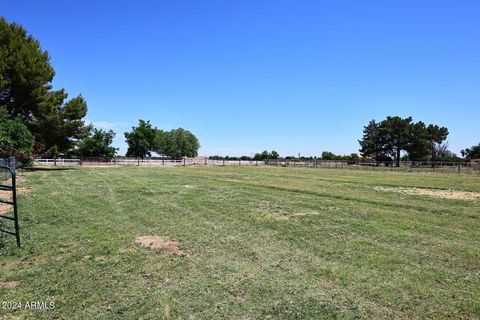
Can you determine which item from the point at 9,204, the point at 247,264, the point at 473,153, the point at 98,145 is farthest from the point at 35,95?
the point at 473,153

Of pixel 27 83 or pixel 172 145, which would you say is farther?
pixel 172 145

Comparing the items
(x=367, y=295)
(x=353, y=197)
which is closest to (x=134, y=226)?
(x=367, y=295)

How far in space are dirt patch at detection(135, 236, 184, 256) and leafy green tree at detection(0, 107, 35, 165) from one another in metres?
21.5

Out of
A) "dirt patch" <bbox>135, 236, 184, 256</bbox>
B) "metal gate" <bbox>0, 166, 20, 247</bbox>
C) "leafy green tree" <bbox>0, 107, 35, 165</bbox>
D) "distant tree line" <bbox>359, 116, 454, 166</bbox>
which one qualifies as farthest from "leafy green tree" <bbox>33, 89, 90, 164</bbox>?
"distant tree line" <bbox>359, 116, 454, 166</bbox>

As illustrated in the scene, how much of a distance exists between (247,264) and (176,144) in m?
109

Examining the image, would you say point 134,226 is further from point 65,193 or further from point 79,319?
point 65,193

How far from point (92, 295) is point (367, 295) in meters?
3.48

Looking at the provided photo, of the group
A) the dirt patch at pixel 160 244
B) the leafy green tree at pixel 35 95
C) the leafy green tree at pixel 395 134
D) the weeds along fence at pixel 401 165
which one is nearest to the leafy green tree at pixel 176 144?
the weeds along fence at pixel 401 165

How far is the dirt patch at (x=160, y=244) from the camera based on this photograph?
636 centimetres

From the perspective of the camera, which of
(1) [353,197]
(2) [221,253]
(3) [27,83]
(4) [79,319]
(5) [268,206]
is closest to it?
(4) [79,319]

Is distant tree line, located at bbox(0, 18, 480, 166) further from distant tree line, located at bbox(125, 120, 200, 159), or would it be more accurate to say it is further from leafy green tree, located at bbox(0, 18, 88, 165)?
distant tree line, located at bbox(125, 120, 200, 159)

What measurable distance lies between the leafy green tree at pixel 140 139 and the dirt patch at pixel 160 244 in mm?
100375

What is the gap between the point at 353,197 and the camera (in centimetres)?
1381

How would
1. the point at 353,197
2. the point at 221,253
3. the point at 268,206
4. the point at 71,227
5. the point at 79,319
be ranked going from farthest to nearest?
the point at 353,197, the point at 268,206, the point at 71,227, the point at 221,253, the point at 79,319
